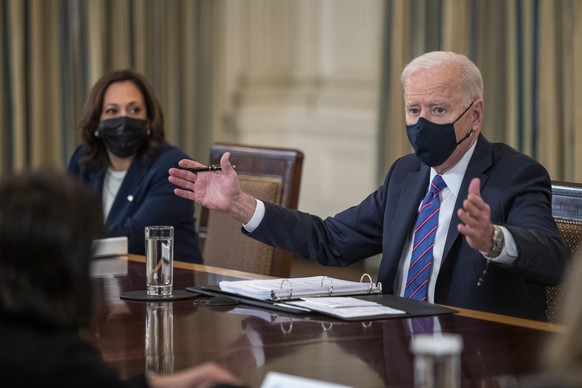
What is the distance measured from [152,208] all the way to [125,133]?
1.11 ft

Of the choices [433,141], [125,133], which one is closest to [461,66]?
[433,141]

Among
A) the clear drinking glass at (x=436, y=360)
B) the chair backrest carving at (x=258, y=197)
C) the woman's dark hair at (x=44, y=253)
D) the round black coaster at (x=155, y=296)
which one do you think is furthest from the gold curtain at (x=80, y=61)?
the clear drinking glass at (x=436, y=360)

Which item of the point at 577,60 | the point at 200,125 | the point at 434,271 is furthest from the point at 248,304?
the point at 200,125

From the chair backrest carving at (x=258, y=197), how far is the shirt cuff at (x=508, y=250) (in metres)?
1.21

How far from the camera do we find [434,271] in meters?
2.91

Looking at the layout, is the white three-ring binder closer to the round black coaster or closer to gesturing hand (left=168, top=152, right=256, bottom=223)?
the round black coaster

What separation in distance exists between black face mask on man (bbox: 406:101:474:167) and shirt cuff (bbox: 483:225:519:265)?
465 millimetres

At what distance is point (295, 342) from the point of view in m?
2.20

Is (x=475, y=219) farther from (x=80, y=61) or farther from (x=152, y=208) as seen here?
(x=80, y=61)

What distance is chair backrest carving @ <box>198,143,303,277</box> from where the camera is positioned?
371 centimetres

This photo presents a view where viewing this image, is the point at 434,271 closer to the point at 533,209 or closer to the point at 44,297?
the point at 533,209

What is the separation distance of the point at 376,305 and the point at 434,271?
0.41m

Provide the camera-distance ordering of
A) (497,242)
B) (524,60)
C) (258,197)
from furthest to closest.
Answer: (524,60)
(258,197)
(497,242)

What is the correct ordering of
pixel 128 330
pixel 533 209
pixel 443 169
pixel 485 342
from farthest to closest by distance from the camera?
pixel 443 169
pixel 533 209
pixel 128 330
pixel 485 342
